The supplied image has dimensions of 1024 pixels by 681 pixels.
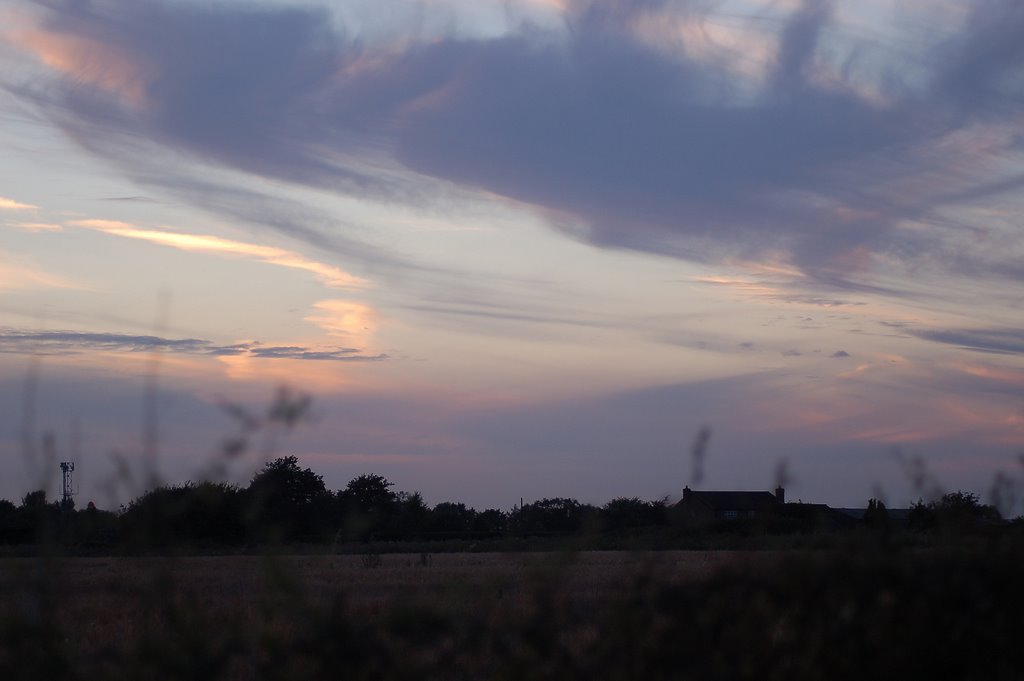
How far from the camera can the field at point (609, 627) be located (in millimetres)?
3545

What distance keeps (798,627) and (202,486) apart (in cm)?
233

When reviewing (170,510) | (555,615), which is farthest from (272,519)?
(555,615)

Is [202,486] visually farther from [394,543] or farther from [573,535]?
[394,543]

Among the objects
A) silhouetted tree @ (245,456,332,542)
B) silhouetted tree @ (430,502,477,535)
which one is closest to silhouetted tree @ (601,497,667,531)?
silhouetted tree @ (245,456,332,542)

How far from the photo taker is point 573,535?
13.5 ft

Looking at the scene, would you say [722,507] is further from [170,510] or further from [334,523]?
[170,510]

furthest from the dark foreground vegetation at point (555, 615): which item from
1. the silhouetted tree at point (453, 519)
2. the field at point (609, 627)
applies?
the silhouetted tree at point (453, 519)

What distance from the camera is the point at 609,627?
3.75 meters

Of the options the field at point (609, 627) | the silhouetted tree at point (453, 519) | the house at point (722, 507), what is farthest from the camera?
the silhouetted tree at point (453, 519)

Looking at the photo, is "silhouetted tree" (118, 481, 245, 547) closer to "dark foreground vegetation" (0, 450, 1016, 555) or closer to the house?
"dark foreground vegetation" (0, 450, 1016, 555)

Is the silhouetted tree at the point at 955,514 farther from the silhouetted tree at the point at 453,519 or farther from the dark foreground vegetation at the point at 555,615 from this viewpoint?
the silhouetted tree at the point at 453,519

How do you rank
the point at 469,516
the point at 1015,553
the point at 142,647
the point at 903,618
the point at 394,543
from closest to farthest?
1. the point at 142,647
2. the point at 903,618
3. the point at 1015,553
4. the point at 394,543
5. the point at 469,516

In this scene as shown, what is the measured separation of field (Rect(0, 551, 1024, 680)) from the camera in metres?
3.54

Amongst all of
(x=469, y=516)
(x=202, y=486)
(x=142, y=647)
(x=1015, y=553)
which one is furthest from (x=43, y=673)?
(x=469, y=516)
